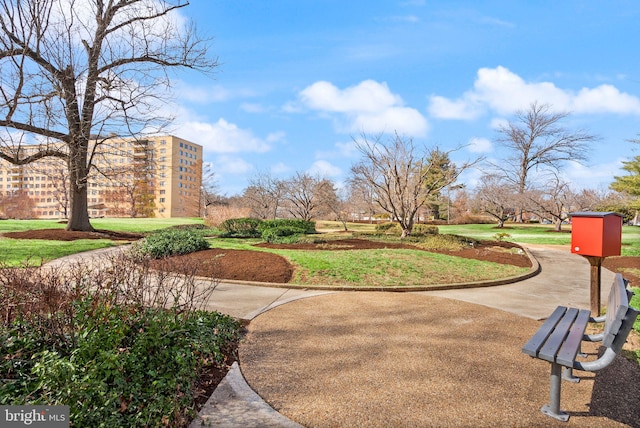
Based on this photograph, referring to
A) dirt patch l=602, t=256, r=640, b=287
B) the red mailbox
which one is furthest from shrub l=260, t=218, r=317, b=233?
the red mailbox

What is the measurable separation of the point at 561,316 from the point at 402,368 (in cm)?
194

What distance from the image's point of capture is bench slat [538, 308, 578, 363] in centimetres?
278

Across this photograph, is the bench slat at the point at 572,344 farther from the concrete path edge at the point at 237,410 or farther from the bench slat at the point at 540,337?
the concrete path edge at the point at 237,410

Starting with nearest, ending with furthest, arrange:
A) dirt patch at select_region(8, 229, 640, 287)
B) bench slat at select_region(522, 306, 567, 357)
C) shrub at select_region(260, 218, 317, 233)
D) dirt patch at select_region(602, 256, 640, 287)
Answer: bench slat at select_region(522, 306, 567, 357)
dirt patch at select_region(8, 229, 640, 287)
dirt patch at select_region(602, 256, 640, 287)
shrub at select_region(260, 218, 317, 233)

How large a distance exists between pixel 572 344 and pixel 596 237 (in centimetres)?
326

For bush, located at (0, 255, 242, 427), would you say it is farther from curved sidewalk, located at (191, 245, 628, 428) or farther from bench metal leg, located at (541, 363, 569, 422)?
bench metal leg, located at (541, 363, 569, 422)

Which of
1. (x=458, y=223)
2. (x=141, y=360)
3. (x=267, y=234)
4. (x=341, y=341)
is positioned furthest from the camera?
(x=458, y=223)

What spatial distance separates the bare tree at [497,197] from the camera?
3362 centimetres

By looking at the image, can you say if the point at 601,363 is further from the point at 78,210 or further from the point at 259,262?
the point at 78,210

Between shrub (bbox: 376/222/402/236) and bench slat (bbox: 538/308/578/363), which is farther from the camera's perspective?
shrub (bbox: 376/222/402/236)

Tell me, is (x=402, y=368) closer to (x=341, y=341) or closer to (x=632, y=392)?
(x=341, y=341)

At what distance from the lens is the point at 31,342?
9.95ft

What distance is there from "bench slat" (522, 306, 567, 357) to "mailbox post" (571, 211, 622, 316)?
2.13 metres

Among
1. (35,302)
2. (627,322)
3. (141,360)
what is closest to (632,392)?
(627,322)
